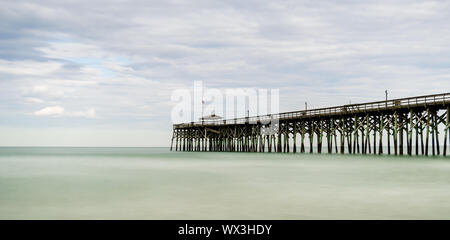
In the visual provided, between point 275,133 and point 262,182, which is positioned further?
point 275,133

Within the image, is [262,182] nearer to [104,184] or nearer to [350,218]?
[104,184]

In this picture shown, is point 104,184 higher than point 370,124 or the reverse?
the reverse

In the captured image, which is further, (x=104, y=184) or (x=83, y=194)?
(x=104, y=184)

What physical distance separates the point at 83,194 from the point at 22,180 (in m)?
6.05

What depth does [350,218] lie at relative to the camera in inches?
368

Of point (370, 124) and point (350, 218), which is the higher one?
point (370, 124)
